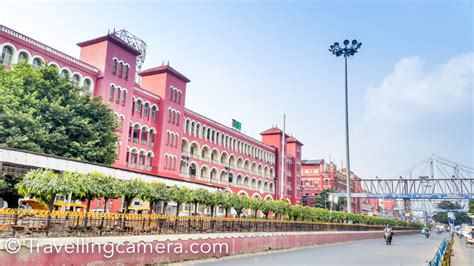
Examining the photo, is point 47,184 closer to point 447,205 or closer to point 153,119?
point 153,119

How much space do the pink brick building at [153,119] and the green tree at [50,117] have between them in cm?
297

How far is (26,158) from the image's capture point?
1758 cm

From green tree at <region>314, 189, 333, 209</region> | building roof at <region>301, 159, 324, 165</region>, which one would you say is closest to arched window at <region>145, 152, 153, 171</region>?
green tree at <region>314, 189, 333, 209</region>

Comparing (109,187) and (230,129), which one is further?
(230,129)

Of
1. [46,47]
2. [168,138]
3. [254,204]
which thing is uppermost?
[46,47]

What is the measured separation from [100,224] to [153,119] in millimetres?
30324

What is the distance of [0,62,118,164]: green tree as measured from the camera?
68.5 ft

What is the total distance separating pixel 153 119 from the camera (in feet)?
134

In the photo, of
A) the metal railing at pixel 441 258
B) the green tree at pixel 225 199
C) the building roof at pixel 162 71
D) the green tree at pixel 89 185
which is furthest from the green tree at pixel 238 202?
the building roof at pixel 162 71

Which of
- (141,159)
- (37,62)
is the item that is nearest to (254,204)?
(141,159)

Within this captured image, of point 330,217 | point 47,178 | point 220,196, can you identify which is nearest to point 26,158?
point 47,178

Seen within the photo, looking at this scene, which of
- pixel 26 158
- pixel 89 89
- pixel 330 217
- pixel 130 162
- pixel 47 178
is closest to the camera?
pixel 47 178

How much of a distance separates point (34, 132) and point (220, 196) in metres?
11.8

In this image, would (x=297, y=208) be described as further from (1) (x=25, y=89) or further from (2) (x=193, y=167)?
(2) (x=193, y=167)
